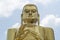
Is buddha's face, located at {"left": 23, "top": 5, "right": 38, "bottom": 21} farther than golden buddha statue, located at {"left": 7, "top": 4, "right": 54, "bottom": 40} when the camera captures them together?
Yes

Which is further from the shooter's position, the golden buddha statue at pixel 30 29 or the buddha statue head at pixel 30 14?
the buddha statue head at pixel 30 14

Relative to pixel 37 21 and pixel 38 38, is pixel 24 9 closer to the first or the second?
pixel 37 21

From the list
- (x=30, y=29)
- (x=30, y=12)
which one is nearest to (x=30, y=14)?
(x=30, y=12)

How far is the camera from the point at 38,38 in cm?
970

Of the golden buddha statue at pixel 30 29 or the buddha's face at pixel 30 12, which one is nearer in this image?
the golden buddha statue at pixel 30 29

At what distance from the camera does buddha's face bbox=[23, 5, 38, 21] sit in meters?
10.2

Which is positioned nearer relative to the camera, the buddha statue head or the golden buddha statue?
the golden buddha statue

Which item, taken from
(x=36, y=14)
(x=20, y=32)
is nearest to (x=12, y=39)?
(x=20, y=32)

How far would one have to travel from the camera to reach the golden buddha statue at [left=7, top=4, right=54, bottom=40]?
977 cm

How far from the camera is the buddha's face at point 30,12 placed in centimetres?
1023

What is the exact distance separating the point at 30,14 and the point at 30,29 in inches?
21.8

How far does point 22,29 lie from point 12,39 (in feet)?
1.91

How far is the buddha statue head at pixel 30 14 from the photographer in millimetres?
10211

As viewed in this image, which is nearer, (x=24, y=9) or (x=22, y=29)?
(x=22, y=29)
